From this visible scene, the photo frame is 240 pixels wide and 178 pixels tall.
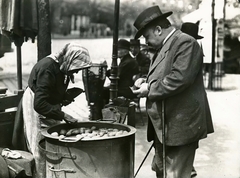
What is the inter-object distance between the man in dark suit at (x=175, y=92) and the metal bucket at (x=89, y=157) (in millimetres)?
422

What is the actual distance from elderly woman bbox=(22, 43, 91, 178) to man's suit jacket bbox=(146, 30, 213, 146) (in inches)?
35.2

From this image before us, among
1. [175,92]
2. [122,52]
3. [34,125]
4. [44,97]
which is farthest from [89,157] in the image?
[122,52]

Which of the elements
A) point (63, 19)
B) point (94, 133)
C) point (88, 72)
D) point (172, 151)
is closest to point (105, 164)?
point (94, 133)

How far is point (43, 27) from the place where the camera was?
4.75m

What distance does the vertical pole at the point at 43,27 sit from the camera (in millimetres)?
4699

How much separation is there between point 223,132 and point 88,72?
3046mm

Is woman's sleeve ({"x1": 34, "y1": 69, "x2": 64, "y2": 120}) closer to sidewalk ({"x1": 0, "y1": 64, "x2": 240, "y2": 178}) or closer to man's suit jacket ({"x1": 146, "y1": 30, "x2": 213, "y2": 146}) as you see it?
man's suit jacket ({"x1": 146, "y1": 30, "x2": 213, "y2": 146})

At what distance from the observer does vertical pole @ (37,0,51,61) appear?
470 cm

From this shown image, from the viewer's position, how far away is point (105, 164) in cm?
339

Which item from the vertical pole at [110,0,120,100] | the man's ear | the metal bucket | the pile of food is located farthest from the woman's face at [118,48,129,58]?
the metal bucket

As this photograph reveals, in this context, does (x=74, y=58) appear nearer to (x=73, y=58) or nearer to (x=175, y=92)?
(x=73, y=58)

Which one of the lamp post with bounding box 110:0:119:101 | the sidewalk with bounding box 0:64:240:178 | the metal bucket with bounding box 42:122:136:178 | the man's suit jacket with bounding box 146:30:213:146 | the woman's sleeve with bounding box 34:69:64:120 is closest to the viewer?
the man's suit jacket with bounding box 146:30:213:146

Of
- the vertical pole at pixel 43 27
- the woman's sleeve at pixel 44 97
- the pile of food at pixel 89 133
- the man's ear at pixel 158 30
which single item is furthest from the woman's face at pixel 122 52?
the man's ear at pixel 158 30

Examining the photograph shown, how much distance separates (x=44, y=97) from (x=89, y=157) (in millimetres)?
795
